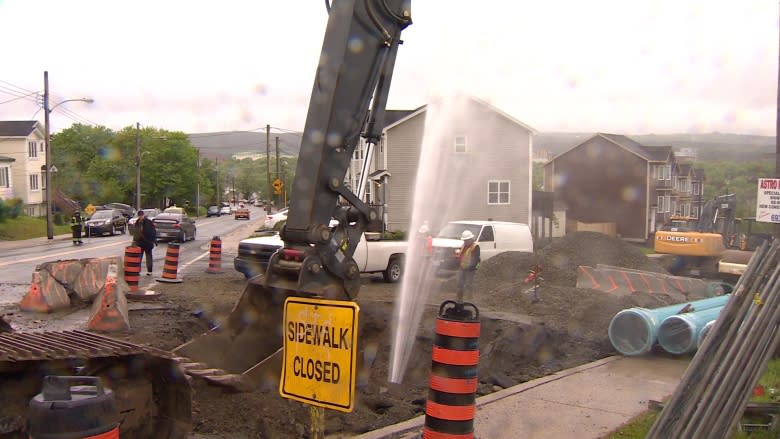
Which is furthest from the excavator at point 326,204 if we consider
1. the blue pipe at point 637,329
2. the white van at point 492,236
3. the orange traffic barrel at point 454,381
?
the white van at point 492,236

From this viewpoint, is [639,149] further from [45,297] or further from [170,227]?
[45,297]

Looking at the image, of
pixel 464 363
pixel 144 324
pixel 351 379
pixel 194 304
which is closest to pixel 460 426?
pixel 464 363

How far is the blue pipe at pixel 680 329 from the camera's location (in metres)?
9.66

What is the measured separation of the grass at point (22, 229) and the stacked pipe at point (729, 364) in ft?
133

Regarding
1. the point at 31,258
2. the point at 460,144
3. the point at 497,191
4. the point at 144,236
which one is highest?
the point at 460,144

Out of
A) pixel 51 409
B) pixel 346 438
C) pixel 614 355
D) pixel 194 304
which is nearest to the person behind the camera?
pixel 51 409

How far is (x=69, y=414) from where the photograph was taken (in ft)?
9.12

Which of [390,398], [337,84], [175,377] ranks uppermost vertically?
[337,84]

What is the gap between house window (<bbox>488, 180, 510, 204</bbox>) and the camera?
39.1 metres

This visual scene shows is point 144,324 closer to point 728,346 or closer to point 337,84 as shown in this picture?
point 337,84

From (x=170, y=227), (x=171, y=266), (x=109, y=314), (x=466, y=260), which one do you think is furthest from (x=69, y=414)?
(x=170, y=227)

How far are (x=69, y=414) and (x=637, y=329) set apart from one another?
8.97 meters

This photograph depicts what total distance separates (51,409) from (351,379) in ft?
5.79

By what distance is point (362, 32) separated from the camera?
22.4 ft
